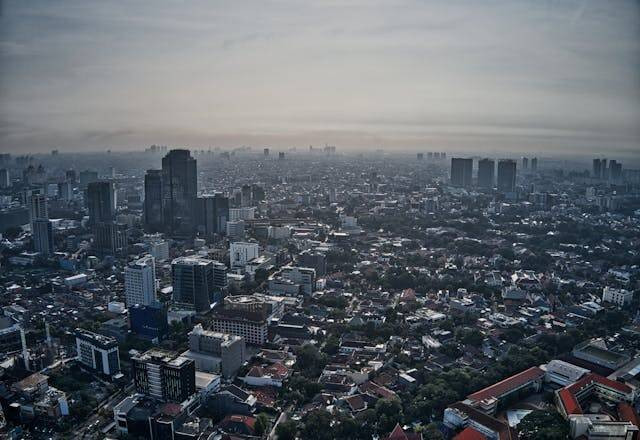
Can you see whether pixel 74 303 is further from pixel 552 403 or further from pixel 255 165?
pixel 255 165

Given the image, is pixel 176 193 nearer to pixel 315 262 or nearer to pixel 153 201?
pixel 153 201

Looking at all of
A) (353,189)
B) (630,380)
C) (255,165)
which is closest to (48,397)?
(630,380)

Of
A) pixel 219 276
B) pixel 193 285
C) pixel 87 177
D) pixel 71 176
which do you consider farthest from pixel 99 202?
pixel 193 285

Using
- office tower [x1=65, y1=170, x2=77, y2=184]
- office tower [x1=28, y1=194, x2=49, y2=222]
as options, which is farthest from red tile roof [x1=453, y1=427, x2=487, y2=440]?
office tower [x1=65, y1=170, x2=77, y2=184]

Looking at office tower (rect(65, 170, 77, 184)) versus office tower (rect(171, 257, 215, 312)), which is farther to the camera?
office tower (rect(65, 170, 77, 184))

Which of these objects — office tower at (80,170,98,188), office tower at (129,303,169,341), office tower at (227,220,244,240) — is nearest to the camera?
office tower at (129,303,169,341)

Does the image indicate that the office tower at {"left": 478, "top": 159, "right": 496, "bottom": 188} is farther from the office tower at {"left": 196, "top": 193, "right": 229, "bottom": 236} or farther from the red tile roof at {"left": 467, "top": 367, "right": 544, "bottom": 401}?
the red tile roof at {"left": 467, "top": 367, "right": 544, "bottom": 401}

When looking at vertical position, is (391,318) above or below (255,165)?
below

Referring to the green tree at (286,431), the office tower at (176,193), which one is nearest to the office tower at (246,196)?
the office tower at (176,193)
